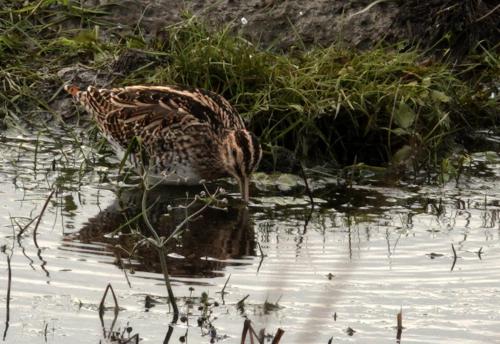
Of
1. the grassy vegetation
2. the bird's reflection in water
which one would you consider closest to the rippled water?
the bird's reflection in water

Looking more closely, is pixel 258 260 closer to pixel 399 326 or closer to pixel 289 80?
pixel 399 326

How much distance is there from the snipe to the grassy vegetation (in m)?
0.50

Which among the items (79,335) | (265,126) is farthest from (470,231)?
(79,335)

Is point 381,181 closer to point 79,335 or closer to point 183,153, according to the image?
point 183,153

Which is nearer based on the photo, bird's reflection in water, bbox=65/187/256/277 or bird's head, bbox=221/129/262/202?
bird's reflection in water, bbox=65/187/256/277

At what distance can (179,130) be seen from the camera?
34.2 ft

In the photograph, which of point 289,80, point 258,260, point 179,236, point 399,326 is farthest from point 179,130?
point 399,326

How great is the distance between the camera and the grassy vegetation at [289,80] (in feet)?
35.5

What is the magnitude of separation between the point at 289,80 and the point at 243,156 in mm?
1320

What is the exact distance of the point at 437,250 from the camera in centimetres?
888

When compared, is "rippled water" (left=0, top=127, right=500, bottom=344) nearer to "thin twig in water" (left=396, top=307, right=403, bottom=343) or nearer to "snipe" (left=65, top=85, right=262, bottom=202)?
"thin twig in water" (left=396, top=307, right=403, bottom=343)

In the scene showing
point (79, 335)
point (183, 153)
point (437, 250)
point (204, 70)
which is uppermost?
point (204, 70)

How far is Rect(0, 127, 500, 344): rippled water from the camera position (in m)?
7.55

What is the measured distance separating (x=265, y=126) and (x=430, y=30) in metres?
2.09
